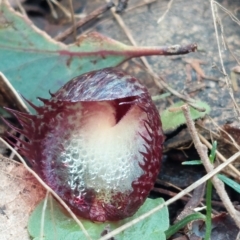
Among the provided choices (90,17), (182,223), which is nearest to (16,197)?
(182,223)

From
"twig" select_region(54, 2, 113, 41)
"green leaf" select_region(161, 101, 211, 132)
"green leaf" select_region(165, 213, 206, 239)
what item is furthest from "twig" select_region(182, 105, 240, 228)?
"twig" select_region(54, 2, 113, 41)

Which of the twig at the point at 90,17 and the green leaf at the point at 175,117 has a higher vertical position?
the twig at the point at 90,17

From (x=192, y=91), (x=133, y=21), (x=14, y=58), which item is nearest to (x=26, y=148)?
(x=14, y=58)

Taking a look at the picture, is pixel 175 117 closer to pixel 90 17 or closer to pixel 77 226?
pixel 77 226

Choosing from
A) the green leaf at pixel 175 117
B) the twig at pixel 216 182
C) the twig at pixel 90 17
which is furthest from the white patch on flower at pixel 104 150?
the twig at pixel 90 17

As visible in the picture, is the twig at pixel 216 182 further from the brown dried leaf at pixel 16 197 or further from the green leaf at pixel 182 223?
the brown dried leaf at pixel 16 197

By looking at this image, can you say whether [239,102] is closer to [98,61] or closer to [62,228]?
[98,61]
